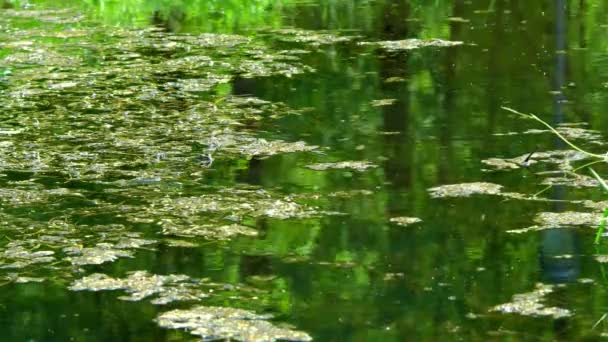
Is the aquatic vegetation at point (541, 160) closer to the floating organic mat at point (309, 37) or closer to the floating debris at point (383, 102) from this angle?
the floating debris at point (383, 102)

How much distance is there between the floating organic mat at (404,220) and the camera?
188 inches

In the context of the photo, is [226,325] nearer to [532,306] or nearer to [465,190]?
[532,306]

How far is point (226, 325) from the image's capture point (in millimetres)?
3818

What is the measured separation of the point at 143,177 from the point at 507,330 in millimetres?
2260

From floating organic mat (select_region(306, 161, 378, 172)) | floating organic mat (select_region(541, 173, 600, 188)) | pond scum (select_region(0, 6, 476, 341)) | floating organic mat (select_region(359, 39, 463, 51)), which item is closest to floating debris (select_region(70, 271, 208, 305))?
pond scum (select_region(0, 6, 476, 341))

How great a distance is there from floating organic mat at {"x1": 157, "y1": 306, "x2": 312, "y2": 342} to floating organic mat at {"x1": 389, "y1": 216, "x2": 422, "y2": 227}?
1023 millimetres

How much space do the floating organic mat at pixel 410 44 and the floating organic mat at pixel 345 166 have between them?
9.51ft

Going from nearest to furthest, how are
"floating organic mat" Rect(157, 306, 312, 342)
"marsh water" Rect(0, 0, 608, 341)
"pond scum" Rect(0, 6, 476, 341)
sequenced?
1. "floating organic mat" Rect(157, 306, 312, 342)
2. "marsh water" Rect(0, 0, 608, 341)
3. "pond scum" Rect(0, 6, 476, 341)

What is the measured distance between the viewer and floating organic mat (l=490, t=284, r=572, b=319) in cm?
386

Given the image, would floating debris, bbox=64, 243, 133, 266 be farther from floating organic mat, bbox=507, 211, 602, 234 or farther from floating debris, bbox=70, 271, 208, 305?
floating organic mat, bbox=507, 211, 602, 234

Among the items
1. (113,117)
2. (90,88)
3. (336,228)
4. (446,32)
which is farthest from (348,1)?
(336,228)

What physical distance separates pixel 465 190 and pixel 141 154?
162 cm

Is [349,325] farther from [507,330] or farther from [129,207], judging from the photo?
[129,207]

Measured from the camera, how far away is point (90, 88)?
24.8ft
